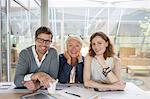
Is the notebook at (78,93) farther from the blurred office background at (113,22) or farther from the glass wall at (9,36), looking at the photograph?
the blurred office background at (113,22)

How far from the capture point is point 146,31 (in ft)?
22.4

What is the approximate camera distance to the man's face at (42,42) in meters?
1.86

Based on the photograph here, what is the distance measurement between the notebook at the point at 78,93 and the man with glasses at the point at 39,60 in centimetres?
25

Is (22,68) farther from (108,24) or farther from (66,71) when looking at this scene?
(108,24)

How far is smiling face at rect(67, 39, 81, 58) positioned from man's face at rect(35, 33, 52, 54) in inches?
12.7

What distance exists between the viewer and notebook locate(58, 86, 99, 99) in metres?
1.46

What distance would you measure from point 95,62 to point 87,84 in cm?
23

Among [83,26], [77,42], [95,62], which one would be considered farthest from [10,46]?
[83,26]

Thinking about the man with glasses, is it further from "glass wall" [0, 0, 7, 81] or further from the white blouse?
"glass wall" [0, 0, 7, 81]

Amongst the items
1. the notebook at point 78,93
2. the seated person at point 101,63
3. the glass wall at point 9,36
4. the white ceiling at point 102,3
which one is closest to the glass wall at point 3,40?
the glass wall at point 9,36

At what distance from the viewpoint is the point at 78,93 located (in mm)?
1536

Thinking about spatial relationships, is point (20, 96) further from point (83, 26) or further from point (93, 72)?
point (83, 26)

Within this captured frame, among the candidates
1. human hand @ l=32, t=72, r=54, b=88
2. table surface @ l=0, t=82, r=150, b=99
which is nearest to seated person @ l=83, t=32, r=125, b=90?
table surface @ l=0, t=82, r=150, b=99

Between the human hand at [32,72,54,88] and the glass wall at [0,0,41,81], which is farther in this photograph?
the glass wall at [0,0,41,81]
